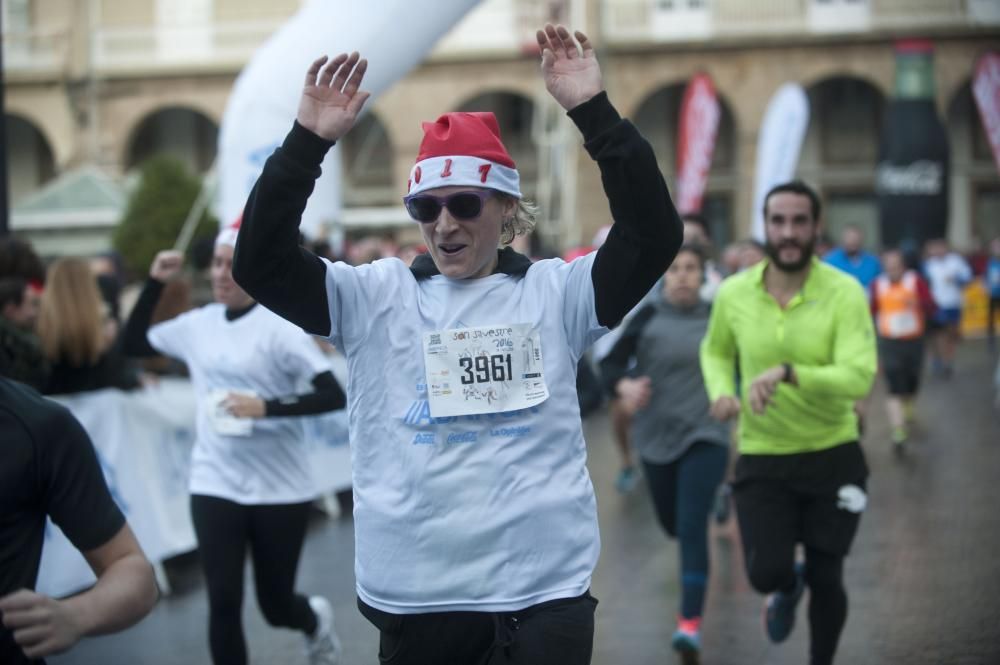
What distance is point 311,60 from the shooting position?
8.09m

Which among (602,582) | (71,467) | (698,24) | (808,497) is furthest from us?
(698,24)

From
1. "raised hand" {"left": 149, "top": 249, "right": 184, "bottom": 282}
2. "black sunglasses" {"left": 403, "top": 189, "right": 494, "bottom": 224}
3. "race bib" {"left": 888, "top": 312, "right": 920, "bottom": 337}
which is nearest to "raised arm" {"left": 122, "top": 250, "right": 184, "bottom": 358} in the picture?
"raised hand" {"left": 149, "top": 249, "right": 184, "bottom": 282}

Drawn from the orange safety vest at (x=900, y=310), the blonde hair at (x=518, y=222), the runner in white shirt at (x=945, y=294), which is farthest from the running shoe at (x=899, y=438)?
the blonde hair at (x=518, y=222)

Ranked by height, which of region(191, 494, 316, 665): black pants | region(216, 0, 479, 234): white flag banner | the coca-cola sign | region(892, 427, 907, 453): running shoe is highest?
the coca-cola sign

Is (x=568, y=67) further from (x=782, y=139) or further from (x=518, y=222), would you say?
(x=782, y=139)

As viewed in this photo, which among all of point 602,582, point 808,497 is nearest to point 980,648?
point 808,497

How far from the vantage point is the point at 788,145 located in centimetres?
1544

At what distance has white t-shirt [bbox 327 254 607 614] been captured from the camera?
3230 millimetres

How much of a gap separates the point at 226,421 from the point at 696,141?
21.0 meters

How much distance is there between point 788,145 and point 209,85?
860 inches

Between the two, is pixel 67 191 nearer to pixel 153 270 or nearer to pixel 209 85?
pixel 209 85

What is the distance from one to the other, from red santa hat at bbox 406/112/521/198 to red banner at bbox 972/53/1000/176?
2412 centimetres

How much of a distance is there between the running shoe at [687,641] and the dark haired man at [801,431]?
0.77 m

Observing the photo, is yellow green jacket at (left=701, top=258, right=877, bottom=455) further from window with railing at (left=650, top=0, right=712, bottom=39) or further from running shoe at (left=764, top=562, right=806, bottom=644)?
window with railing at (left=650, top=0, right=712, bottom=39)
